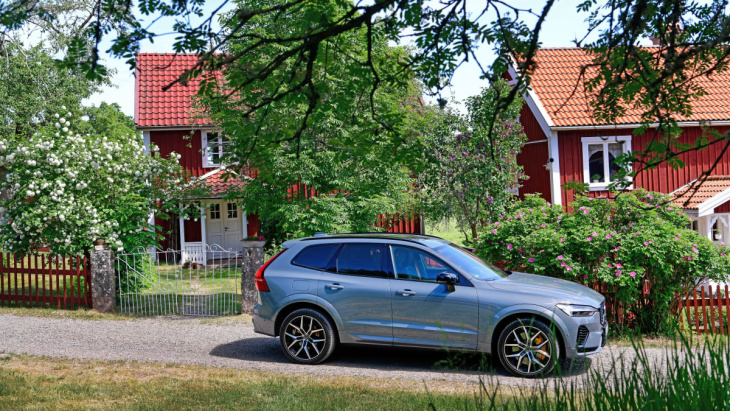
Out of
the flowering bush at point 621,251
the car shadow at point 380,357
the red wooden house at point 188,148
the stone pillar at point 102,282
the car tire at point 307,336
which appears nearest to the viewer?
the car shadow at point 380,357

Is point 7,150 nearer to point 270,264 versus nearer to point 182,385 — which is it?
point 270,264

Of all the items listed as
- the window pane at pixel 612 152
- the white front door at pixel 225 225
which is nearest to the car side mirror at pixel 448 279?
the window pane at pixel 612 152

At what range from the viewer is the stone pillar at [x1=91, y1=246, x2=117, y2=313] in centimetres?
1324

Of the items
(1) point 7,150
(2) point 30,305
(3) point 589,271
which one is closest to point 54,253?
(2) point 30,305

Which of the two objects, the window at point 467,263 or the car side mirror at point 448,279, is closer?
the car side mirror at point 448,279

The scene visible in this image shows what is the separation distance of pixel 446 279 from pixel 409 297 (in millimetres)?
530

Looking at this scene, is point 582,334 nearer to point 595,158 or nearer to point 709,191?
point 709,191

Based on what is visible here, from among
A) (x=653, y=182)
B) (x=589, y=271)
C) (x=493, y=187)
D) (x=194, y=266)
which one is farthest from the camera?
(x=194, y=266)

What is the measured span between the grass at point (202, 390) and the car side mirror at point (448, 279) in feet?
3.87

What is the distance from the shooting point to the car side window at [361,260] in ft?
28.3

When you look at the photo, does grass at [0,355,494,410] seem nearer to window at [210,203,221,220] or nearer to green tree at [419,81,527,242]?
Answer: green tree at [419,81,527,242]

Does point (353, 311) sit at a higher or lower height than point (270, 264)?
lower

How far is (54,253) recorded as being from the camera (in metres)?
14.6

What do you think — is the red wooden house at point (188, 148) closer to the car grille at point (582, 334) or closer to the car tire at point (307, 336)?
the car tire at point (307, 336)
